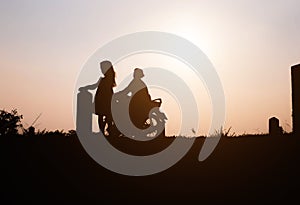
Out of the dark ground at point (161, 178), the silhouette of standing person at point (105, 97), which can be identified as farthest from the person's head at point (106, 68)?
the dark ground at point (161, 178)

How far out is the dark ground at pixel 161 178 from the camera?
1030 centimetres

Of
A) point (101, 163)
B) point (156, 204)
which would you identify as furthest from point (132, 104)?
point (156, 204)

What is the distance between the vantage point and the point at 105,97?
48.0ft

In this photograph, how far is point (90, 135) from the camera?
Result: 14.4 m

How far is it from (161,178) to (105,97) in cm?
380

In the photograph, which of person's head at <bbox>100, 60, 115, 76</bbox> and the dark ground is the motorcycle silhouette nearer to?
person's head at <bbox>100, 60, 115, 76</bbox>

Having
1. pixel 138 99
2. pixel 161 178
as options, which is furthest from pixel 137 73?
pixel 161 178

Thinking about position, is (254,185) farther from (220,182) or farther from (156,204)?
(156,204)

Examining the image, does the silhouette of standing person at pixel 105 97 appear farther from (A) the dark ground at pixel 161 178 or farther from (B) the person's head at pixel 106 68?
(A) the dark ground at pixel 161 178

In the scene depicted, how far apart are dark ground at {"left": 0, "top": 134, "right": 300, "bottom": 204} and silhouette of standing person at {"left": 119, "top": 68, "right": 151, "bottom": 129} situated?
1846mm

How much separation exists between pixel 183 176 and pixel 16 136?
4.69 m

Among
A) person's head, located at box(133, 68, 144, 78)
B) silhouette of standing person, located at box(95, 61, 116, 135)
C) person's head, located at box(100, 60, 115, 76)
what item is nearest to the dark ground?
silhouette of standing person, located at box(95, 61, 116, 135)

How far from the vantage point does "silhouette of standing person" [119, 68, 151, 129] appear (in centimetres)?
1455

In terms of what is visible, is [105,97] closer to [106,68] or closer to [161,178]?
[106,68]
